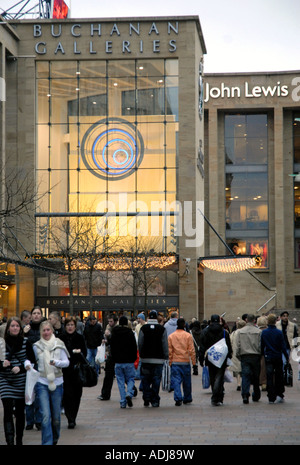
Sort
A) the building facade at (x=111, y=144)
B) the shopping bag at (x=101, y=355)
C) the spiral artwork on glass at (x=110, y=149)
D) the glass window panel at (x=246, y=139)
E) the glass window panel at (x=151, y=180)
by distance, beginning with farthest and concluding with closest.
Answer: the glass window panel at (x=246, y=139)
the spiral artwork on glass at (x=110, y=149)
the glass window panel at (x=151, y=180)
the building facade at (x=111, y=144)
the shopping bag at (x=101, y=355)

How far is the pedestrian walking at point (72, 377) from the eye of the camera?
1348cm

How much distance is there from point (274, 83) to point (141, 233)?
81.3ft

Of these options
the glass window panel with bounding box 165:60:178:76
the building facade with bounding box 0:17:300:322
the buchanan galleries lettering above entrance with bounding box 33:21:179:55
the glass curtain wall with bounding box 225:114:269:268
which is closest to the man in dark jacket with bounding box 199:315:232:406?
the building facade with bounding box 0:17:300:322

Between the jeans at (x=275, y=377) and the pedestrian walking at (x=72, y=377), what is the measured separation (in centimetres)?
436

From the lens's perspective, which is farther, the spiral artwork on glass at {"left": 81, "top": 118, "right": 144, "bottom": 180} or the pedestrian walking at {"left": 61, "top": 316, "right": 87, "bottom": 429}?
the spiral artwork on glass at {"left": 81, "top": 118, "right": 144, "bottom": 180}

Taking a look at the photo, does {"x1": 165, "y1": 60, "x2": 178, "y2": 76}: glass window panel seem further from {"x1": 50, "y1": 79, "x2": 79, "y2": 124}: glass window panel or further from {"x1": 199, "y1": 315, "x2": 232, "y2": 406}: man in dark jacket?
{"x1": 199, "y1": 315, "x2": 232, "y2": 406}: man in dark jacket

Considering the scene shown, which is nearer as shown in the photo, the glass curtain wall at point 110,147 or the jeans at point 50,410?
the jeans at point 50,410

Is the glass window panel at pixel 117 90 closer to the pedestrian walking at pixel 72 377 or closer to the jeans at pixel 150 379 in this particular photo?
the jeans at pixel 150 379

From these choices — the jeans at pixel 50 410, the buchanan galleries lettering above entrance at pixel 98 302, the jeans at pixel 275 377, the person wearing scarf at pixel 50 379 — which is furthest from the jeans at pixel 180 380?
the buchanan galleries lettering above entrance at pixel 98 302

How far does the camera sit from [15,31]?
47.1 metres

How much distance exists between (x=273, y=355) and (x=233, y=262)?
23260mm

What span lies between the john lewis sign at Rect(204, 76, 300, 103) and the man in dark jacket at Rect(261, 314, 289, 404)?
5121cm

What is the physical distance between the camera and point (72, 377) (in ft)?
44.9

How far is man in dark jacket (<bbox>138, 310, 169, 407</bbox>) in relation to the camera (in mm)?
16438
